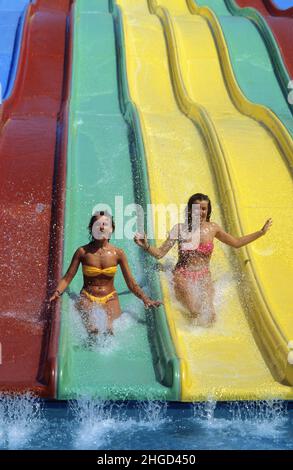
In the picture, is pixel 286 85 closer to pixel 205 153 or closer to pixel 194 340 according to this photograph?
pixel 205 153

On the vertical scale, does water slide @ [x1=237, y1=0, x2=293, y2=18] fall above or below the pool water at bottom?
above

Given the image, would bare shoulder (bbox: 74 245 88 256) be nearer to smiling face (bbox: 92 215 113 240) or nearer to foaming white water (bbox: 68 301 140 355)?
smiling face (bbox: 92 215 113 240)

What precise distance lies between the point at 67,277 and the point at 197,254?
116 cm

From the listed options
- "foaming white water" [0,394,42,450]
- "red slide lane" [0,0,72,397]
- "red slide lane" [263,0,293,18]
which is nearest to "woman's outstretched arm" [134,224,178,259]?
"red slide lane" [0,0,72,397]

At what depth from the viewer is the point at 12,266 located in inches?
243

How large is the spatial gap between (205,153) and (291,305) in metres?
2.47

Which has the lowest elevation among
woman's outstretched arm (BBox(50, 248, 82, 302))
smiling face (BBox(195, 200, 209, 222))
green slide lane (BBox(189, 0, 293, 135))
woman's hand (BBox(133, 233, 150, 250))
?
woman's outstretched arm (BBox(50, 248, 82, 302))

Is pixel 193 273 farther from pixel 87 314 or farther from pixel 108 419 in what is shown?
pixel 108 419

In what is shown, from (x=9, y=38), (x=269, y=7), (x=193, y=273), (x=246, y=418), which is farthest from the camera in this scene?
(x=269, y=7)

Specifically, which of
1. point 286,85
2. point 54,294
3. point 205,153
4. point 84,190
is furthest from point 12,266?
point 286,85

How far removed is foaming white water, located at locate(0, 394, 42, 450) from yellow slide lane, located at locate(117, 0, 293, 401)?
3.26ft

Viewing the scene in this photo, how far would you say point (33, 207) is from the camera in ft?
22.6

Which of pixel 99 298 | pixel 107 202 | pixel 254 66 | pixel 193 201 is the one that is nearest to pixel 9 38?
pixel 254 66

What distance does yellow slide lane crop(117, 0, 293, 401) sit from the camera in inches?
212
